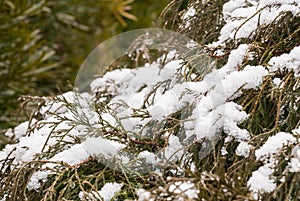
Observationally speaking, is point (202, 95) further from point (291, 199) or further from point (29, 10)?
point (29, 10)

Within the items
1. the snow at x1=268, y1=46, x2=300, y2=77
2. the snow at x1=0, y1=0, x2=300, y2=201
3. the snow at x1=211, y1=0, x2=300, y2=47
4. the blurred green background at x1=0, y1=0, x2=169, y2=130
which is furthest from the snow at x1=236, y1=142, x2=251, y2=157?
the blurred green background at x1=0, y1=0, x2=169, y2=130

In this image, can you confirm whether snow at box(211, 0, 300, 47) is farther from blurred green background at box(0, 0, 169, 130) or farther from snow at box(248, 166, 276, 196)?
blurred green background at box(0, 0, 169, 130)

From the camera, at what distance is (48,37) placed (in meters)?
3.55

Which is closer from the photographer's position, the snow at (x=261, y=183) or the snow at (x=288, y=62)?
the snow at (x=261, y=183)

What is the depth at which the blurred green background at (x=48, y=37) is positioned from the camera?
2.79 m

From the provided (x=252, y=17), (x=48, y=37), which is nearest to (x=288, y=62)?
(x=252, y=17)

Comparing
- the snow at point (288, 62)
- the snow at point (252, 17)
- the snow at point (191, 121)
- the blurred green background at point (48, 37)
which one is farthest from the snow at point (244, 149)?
the blurred green background at point (48, 37)

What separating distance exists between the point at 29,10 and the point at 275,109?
2119mm

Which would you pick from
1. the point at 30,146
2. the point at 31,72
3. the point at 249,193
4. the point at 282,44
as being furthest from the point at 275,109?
the point at 31,72

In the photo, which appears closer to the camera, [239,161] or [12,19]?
[239,161]

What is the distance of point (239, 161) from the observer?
3.16ft

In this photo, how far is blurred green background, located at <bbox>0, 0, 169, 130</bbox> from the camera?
279cm

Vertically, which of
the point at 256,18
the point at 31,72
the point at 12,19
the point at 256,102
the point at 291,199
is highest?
the point at 256,18

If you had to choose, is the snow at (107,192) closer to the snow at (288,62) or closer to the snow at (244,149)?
the snow at (244,149)
